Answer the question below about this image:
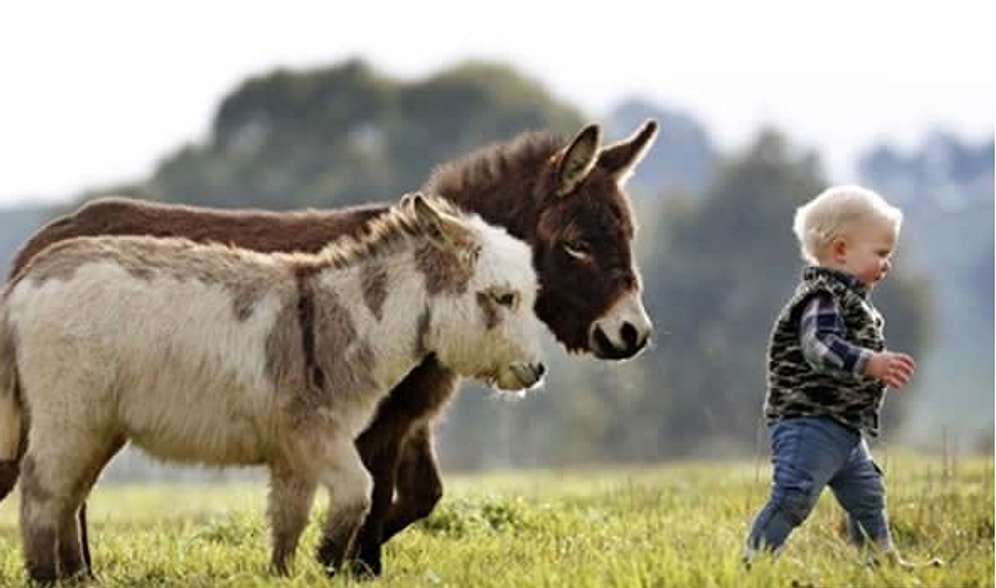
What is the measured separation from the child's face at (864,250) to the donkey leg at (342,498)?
7.65 ft

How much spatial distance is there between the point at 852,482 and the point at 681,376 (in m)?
46.4

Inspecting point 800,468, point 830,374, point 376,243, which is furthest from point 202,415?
point 830,374

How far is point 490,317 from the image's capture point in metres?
9.40

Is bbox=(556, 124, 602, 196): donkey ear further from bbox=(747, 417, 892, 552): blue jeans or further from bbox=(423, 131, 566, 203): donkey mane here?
bbox=(747, 417, 892, 552): blue jeans

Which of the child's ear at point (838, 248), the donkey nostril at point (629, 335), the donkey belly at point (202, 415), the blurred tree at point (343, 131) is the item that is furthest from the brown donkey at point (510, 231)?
the blurred tree at point (343, 131)

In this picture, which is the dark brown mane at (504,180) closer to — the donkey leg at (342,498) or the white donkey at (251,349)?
the white donkey at (251,349)

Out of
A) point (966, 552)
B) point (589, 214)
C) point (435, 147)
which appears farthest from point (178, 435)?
point (435, 147)

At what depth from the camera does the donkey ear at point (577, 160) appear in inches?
410

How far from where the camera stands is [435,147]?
66.6m

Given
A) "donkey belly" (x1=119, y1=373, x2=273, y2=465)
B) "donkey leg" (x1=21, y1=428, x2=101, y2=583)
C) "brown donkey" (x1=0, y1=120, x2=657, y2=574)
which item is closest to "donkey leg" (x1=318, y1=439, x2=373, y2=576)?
"donkey belly" (x1=119, y1=373, x2=273, y2=465)

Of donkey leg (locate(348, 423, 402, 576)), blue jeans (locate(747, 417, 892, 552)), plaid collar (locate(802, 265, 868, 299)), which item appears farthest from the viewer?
donkey leg (locate(348, 423, 402, 576))

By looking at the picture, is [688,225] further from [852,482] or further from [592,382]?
[852,482]

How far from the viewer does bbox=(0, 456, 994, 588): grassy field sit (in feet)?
25.6

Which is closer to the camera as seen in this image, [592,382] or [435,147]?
[592,382]
